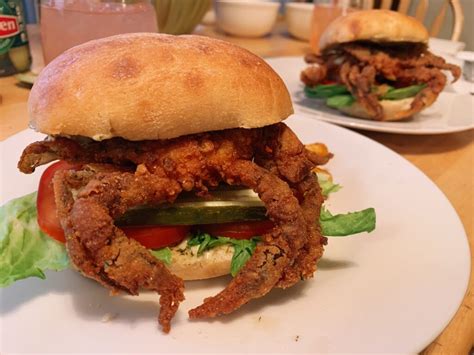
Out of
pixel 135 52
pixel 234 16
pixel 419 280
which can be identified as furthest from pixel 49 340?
pixel 234 16

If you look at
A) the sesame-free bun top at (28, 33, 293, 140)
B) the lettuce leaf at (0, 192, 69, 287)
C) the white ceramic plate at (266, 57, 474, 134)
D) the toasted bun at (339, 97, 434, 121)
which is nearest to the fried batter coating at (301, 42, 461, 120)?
the toasted bun at (339, 97, 434, 121)

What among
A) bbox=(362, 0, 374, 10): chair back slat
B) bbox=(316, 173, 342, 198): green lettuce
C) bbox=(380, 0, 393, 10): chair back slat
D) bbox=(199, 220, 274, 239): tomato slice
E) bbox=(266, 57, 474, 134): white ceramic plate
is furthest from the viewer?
bbox=(380, 0, 393, 10): chair back slat

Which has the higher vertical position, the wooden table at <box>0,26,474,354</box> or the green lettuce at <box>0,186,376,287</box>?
the green lettuce at <box>0,186,376,287</box>

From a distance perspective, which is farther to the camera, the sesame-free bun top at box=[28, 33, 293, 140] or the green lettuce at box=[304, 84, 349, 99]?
the green lettuce at box=[304, 84, 349, 99]

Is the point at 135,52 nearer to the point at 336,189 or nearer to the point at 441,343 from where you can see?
the point at 336,189

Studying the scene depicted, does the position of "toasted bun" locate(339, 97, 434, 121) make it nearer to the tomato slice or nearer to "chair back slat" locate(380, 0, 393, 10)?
the tomato slice

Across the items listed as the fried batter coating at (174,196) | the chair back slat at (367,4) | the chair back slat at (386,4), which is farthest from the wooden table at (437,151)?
the chair back slat at (386,4)
